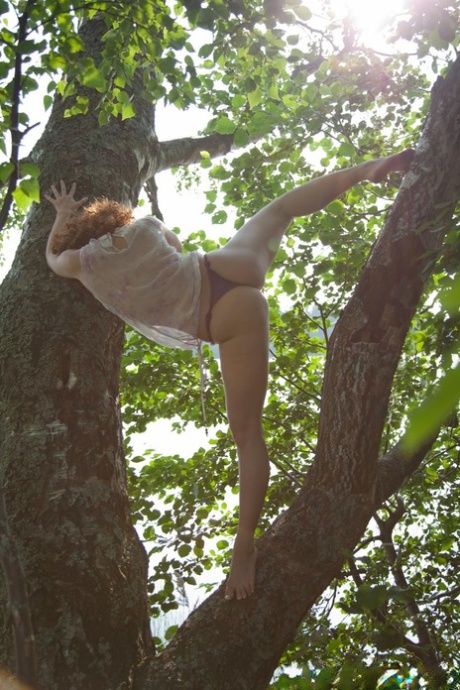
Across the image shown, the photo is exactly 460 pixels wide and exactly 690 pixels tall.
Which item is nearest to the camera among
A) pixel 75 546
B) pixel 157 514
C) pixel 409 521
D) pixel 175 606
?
→ pixel 75 546

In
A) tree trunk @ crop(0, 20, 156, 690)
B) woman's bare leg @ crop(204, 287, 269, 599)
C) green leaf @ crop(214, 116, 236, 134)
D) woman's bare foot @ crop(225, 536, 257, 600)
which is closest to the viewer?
tree trunk @ crop(0, 20, 156, 690)

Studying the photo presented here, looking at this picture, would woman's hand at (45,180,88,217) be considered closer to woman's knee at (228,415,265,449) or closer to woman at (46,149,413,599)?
woman at (46,149,413,599)

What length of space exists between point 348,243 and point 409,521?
283 cm

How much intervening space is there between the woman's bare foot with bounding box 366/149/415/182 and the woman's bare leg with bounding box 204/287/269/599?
654 millimetres

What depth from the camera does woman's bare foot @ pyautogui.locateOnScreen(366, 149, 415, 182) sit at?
2.42m

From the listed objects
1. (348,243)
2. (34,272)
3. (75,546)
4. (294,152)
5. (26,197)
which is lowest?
(75,546)

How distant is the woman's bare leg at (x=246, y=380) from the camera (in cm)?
227

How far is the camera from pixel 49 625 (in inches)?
71.9

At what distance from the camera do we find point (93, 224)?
2.46 m

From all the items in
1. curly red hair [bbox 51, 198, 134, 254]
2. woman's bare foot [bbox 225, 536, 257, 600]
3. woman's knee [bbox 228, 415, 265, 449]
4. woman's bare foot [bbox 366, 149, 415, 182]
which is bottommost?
woman's bare foot [bbox 225, 536, 257, 600]

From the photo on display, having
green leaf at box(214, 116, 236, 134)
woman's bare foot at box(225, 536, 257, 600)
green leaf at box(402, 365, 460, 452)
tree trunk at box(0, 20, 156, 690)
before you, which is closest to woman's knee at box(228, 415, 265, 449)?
woman's bare foot at box(225, 536, 257, 600)

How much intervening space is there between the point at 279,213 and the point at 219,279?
36 cm

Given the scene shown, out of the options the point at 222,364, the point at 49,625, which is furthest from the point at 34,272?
the point at 49,625

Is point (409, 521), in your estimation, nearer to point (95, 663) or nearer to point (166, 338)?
point (166, 338)
